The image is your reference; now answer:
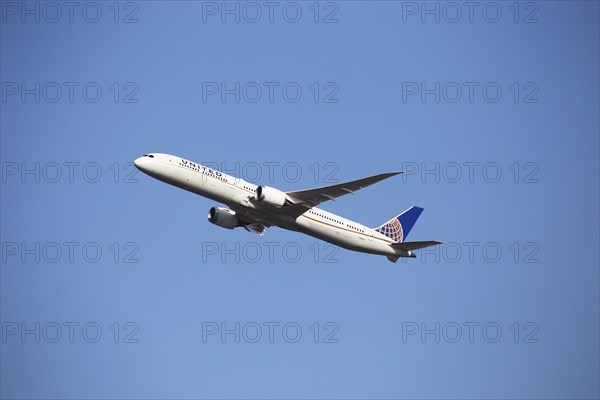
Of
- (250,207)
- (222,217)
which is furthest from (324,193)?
(222,217)

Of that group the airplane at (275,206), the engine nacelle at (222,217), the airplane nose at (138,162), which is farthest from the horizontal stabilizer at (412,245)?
the airplane nose at (138,162)

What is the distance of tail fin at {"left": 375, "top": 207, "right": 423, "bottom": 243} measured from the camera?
58463mm

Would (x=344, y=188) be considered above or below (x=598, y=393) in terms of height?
above

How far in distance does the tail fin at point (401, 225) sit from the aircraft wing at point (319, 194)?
8146mm

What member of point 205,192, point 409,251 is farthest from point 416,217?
point 205,192

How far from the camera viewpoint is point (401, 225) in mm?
60750

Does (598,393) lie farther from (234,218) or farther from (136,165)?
(136,165)

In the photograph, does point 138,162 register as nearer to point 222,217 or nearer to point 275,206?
point 275,206

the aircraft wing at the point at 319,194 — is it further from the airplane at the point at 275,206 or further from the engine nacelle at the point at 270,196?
the engine nacelle at the point at 270,196

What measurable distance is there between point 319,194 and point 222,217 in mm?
8953

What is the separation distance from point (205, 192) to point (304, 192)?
611cm

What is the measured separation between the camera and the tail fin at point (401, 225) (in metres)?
58.5

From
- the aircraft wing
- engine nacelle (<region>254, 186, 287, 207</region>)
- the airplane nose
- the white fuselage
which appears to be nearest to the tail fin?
the white fuselage

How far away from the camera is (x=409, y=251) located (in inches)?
2205
